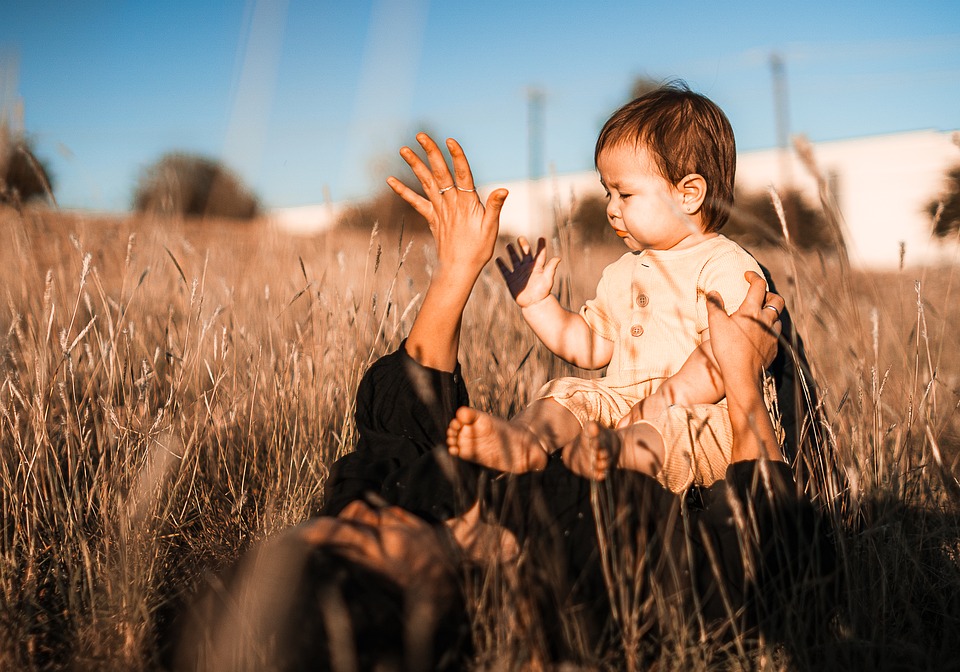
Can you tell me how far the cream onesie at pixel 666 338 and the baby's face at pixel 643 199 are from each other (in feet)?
0.19

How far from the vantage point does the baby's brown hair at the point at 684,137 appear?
5.73 ft

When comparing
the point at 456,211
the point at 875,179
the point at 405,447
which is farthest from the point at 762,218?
the point at 405,447

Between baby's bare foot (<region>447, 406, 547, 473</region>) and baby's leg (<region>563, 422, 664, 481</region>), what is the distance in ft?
0.26

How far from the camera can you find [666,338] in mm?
1724

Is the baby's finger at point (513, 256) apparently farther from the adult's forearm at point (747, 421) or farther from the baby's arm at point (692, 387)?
the adult's forearm at point (747, 421)

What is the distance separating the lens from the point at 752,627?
49.6 inches

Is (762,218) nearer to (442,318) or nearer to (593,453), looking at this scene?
(442,318)

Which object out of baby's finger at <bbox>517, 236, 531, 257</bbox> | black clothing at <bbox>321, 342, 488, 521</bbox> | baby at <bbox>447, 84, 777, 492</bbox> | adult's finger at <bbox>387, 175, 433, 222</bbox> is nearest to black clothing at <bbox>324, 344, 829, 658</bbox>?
black clothing at <bbox>321, 342, 488, 521</bbox>

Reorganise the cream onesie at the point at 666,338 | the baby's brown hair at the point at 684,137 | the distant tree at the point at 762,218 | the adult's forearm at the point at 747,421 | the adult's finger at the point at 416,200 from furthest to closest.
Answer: the distant tree at the point at 762,218, the baby's brown hair at the point at 684,137, the adult's finger at the point at 416,200, the cream onesie at the point at 666,338, the adult's forearm at the point at 747,421

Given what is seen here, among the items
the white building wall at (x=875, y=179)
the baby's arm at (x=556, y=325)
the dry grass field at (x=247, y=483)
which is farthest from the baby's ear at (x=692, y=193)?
the white building wall at (x=875, y=179)

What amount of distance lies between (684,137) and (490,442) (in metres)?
0.92

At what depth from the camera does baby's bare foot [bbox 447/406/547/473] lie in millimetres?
1305

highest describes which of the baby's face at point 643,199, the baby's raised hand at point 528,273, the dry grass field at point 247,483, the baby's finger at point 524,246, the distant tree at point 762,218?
the distant tree at point 762,218

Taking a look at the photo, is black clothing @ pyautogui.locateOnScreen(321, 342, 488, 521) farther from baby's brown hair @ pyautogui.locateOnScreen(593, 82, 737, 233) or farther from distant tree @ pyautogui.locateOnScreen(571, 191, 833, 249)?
distant tree @ pyautogui.locateOnScreen(571, 191, 833, 249)
